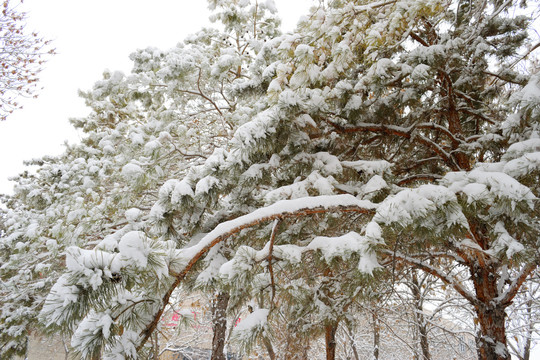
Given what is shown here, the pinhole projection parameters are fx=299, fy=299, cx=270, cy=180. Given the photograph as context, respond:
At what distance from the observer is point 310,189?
2.94m

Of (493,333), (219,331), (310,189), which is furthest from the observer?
(219,331)

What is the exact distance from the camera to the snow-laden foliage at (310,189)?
174 cm

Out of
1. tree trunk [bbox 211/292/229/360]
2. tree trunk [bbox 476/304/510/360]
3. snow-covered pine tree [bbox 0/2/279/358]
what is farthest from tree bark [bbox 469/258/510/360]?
tree trunk [bbox 211/292/229/360]

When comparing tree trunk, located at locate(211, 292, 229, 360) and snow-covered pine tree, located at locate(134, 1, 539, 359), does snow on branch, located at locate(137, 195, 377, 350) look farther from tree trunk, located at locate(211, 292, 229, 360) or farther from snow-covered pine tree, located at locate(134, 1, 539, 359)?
tree trunk, located at locate(211, 292, 229, 360)

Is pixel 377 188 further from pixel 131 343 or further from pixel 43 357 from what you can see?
pixel 43 357

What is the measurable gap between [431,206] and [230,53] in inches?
183

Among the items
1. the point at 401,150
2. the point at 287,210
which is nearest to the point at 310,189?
the point at 287,210

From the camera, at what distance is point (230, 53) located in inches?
210

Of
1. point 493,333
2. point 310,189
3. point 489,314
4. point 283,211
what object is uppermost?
point 310,189

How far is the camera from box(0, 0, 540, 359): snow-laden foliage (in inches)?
68.3

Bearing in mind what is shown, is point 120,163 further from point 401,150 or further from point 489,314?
point 489,314

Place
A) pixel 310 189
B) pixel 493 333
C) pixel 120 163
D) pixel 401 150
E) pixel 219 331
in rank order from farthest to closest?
pixel 219 331 → pixel 120 163 → pixel 401 150 → pixel 493 333 → pixel 310 189

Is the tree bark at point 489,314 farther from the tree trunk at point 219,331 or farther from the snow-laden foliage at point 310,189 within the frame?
the tree trunk at point 219,331

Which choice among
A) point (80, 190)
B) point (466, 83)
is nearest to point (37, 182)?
point (80, 190)
